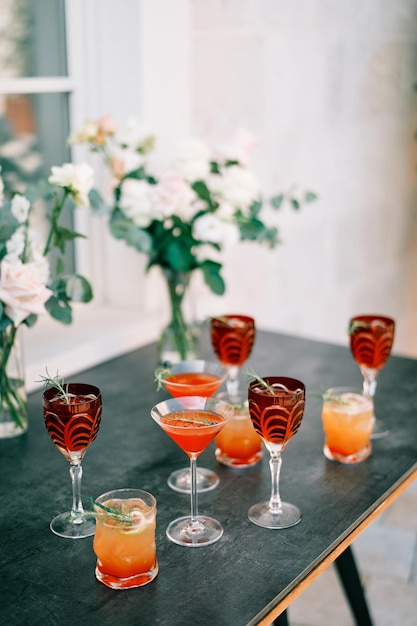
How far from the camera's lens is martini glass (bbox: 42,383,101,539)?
125 cm

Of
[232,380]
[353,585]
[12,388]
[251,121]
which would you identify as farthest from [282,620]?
[251,121]

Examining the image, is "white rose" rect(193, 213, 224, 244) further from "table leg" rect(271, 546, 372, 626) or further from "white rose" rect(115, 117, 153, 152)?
"table leg" rect(271, 546, 372, 626)

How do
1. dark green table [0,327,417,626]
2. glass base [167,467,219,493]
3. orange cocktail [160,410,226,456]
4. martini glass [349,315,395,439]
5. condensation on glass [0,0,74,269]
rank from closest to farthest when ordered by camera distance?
dark green table [0,327,417,626]
orange cocktail [160,410,226,456]
glass base [167,467,219,493]
martini glass [349,315,395,439]
condensation on glass [0,0,74,269]

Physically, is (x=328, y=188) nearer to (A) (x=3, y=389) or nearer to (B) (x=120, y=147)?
(B) (x=120, y=147)

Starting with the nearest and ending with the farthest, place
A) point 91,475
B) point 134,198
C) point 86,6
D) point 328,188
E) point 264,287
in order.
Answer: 1. point 91,475
2. point 134,198
3. point 86,6
4. point 264,287
5. point 328,188

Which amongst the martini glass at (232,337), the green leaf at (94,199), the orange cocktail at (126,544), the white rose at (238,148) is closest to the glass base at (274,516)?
the orange cocktail at (126,544)

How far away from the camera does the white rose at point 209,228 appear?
1835 mm

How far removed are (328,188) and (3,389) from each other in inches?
70.5

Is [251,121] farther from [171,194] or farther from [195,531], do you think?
[195,531]

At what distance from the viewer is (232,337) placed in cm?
168

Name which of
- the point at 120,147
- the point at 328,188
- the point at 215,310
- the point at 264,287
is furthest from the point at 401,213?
the point at 120,147

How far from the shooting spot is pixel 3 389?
1.63m

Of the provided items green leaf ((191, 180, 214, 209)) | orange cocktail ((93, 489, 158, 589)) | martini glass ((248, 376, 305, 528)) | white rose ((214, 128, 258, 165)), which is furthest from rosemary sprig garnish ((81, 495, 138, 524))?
white rose ((214, 128, 258, 165))

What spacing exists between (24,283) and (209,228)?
0.49 metres
